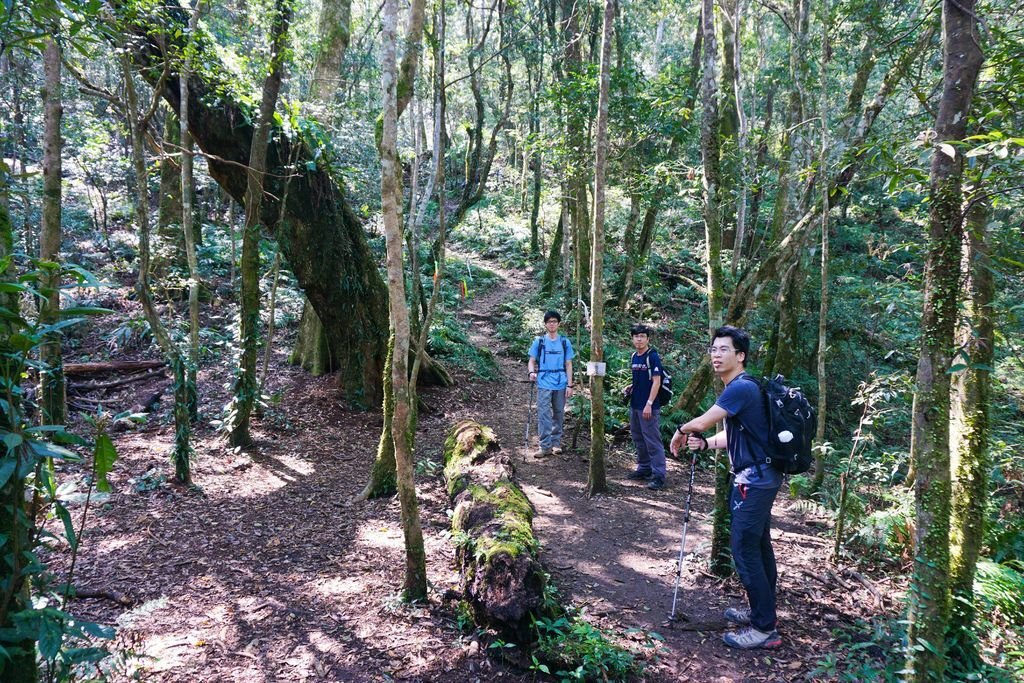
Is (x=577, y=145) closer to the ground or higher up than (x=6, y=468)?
higher up

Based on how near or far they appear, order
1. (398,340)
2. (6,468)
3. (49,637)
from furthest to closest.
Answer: (398,340)
(49,637)
(6,468)

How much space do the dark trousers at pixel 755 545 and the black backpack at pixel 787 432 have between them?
24 centimetres

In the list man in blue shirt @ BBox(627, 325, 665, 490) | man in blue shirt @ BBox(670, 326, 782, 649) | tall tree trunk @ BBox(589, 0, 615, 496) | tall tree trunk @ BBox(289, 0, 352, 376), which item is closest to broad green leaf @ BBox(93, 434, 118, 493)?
man in blue shirt @ BBox(670, 326, 782, 649)

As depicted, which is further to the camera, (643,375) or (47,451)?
(643,375)

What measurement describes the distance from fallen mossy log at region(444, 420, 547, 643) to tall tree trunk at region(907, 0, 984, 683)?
2.32 metres

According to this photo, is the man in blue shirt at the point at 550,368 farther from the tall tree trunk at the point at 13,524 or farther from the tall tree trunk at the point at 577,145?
the tall tree trunk at the point at 13,524

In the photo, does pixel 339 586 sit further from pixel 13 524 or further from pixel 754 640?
pixel 754 640

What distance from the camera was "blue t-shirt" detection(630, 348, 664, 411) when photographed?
7.53 metres

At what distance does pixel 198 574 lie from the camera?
508 centimetres

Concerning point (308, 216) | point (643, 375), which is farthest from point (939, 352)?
point (308, 216)

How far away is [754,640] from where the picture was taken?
4.14m

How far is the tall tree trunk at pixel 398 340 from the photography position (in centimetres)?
450

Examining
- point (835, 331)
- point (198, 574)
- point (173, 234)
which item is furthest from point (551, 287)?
point (198, 574)

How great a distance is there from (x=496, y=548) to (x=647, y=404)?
12.5 feet
